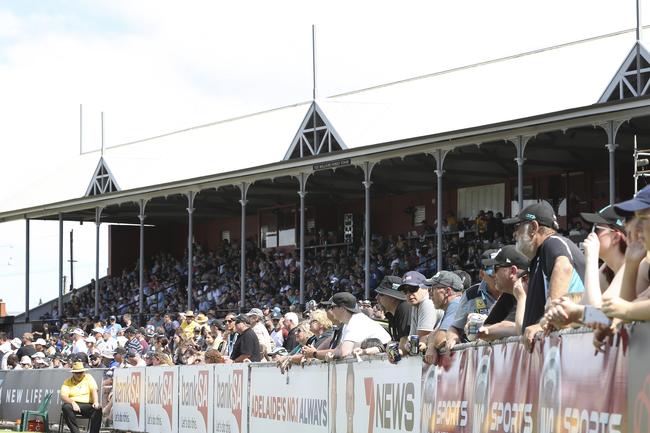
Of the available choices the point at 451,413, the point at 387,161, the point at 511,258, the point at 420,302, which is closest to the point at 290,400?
the point at 420,302

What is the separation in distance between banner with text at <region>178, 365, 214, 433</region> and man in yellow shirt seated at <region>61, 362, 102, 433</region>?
4.06 m

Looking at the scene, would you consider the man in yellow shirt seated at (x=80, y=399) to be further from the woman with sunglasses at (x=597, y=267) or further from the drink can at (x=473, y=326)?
the woman with sunglasses at (x=597, y=267)

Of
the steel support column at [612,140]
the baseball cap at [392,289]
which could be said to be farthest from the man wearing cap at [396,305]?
the steel support column at [612,140]

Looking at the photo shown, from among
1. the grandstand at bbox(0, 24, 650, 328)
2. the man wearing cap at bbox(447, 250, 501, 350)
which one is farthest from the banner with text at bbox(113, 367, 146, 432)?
the man wearing cap at bbox(447, 250, 501, 350)

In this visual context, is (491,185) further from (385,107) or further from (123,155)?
(123,155)

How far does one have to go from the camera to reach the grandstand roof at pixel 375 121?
2541 cm

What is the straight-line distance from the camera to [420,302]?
10570mm

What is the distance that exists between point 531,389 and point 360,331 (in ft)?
16.8

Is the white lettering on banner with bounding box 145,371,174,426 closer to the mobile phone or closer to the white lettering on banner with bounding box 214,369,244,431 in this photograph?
the white lettering on banner with bounding box 214,369,244,431

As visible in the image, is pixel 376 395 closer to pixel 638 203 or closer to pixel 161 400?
pixel 638 203

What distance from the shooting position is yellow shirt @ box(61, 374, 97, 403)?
21469 mm

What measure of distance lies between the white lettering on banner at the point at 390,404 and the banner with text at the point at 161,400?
7.60 m

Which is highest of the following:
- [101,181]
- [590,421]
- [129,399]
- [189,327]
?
[101,181]

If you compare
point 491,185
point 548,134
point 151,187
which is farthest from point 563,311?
point 151,187
